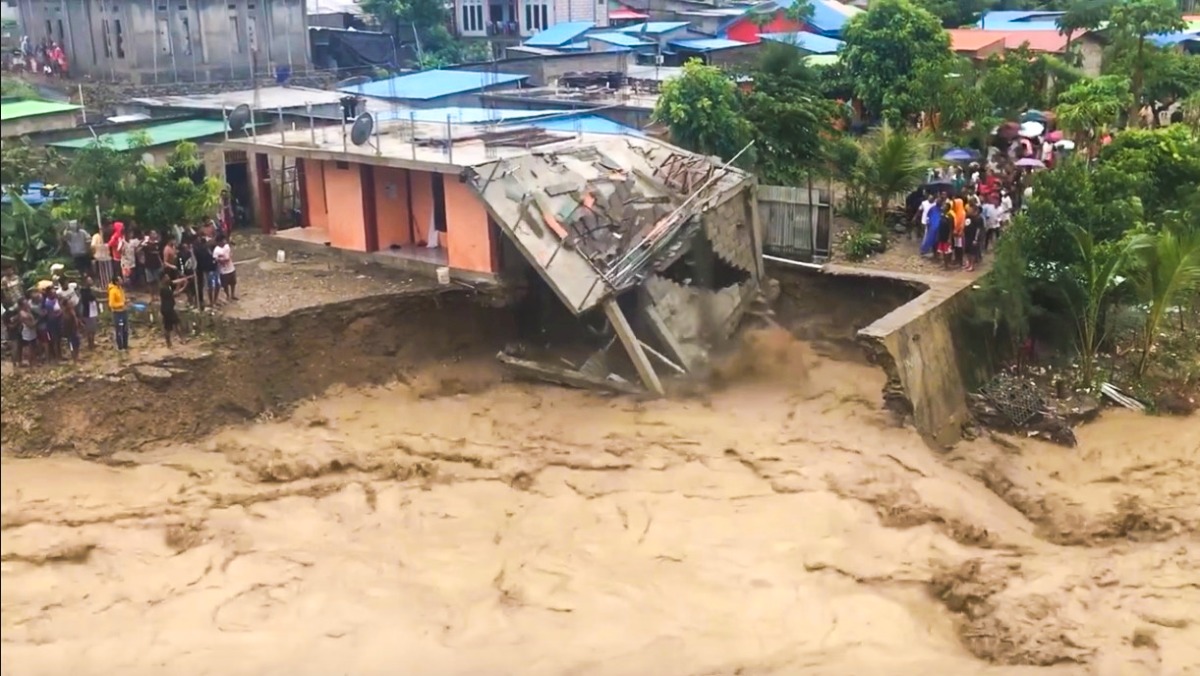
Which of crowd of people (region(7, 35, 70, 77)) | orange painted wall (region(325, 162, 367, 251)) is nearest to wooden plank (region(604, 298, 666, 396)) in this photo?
orange painted wall (region(325, 162, 367, 251))

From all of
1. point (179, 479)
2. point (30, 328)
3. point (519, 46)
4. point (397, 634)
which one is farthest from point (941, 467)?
point (519, 46)

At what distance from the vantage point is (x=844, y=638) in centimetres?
1048

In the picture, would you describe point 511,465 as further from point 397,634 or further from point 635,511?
point 397,634

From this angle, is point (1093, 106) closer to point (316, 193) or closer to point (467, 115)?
point (467, 115)

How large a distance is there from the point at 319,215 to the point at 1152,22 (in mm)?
18868

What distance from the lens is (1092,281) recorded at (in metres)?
14.6

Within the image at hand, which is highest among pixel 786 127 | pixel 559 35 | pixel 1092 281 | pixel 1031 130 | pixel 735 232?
pixel 559 35

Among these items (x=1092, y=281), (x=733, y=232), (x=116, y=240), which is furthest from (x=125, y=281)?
(x=1092, y=281)

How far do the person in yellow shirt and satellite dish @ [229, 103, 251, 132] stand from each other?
220 inches

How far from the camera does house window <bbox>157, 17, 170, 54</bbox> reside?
1822 centimetres

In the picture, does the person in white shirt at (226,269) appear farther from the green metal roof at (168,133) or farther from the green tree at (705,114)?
the green tree at (705,114)

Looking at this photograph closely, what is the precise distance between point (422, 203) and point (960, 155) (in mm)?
9890

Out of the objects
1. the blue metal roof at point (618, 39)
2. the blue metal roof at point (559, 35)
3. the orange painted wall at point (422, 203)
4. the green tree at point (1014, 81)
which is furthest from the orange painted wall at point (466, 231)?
the blue metal roof at point (559, 35)

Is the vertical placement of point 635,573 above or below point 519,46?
below
